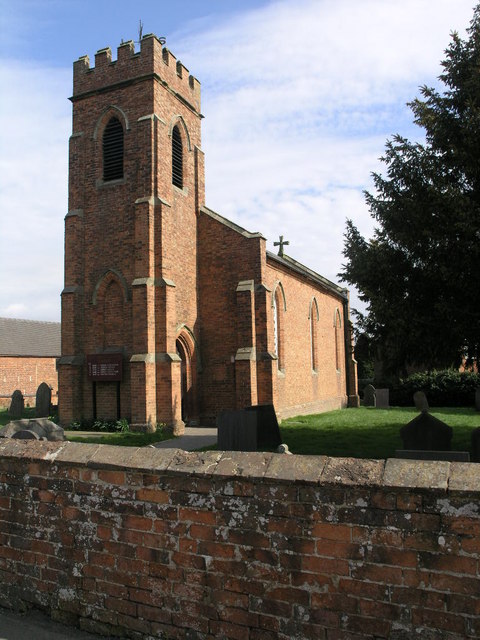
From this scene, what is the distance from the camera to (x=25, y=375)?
40.3 meters

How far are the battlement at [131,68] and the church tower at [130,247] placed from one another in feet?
0.14

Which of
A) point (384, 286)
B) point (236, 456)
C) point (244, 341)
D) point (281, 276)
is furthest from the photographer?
point (281, 276)

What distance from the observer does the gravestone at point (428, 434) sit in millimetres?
8145

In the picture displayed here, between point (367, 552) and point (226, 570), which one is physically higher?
point (367, 552)

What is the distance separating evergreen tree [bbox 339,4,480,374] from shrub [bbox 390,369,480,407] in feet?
66.1

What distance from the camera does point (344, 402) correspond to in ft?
103

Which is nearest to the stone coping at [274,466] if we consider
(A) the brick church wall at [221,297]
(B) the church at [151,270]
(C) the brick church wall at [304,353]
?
(B) the church at [151,270]

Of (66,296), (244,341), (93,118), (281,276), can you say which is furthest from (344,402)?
(93,118)

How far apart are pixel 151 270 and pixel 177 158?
205 inches

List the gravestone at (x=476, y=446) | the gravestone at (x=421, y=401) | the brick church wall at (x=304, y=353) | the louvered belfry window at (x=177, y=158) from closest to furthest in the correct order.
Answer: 1. the gravestone at (x=476, y=446)
2. the gravestone at (x=421, y=401)
3. the louvered belfry window at (x=177, y=158)
4. the brick church wall at (x=304, y=353)

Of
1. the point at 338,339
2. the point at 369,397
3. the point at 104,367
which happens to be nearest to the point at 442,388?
the point at 369,397

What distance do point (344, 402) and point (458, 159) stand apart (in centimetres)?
2172

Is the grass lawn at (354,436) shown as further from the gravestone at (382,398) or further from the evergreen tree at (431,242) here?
the gravestone at (382,398)

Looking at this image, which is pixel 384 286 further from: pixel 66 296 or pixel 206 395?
pixel 66 296
